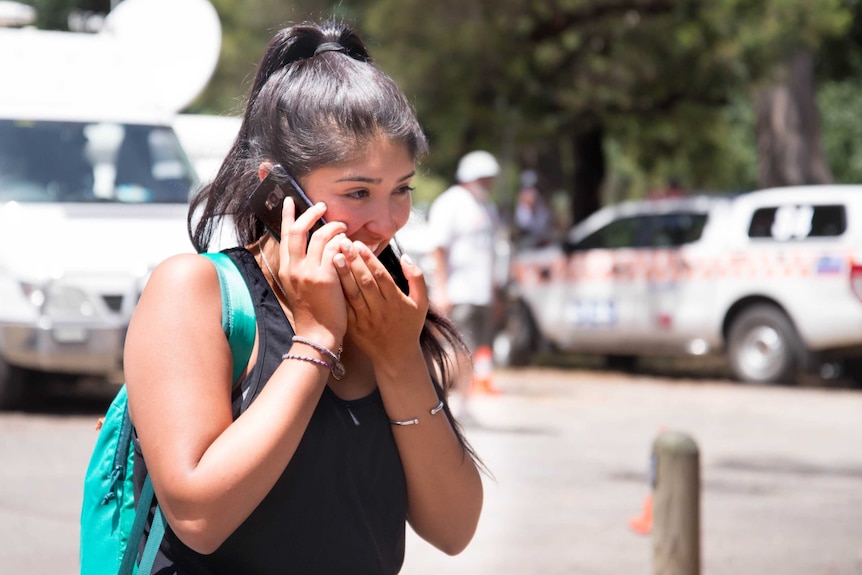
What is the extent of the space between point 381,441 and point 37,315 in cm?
836

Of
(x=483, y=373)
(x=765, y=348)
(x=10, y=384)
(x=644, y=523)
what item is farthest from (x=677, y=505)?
(x=765, y=348)

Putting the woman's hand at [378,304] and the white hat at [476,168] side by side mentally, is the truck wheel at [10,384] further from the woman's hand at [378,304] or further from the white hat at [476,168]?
the woman's hand at [378,304]

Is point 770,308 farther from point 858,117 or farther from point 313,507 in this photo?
point 858,117

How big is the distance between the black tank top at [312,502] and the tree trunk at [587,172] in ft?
60.3

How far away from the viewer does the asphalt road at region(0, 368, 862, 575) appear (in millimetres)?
6777

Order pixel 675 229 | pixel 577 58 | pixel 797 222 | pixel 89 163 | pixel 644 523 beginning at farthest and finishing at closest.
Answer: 1. pixel 577 58
2. pixel 675 229
3. pixel 797 222
4. pixel 89 163
5. pixel 644 523

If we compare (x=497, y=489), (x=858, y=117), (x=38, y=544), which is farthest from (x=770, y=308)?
(x=858, y=117)

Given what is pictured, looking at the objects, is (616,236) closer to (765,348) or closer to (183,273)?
(765,348)

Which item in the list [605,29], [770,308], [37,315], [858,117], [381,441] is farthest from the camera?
[858,117]

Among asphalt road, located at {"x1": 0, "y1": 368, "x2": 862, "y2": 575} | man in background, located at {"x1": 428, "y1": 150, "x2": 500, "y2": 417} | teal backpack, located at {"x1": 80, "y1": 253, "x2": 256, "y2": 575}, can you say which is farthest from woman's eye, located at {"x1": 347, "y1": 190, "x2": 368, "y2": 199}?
man in background, located at {"x1": 428, "y1": 150, "x2": 500, "y2": 417}

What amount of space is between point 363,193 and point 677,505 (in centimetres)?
292

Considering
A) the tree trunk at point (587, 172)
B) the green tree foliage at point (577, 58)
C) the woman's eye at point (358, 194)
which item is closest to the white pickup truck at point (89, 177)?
the green tree foliage at point (577, 58)

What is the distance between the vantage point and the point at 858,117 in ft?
126

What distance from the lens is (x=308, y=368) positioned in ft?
6.72
